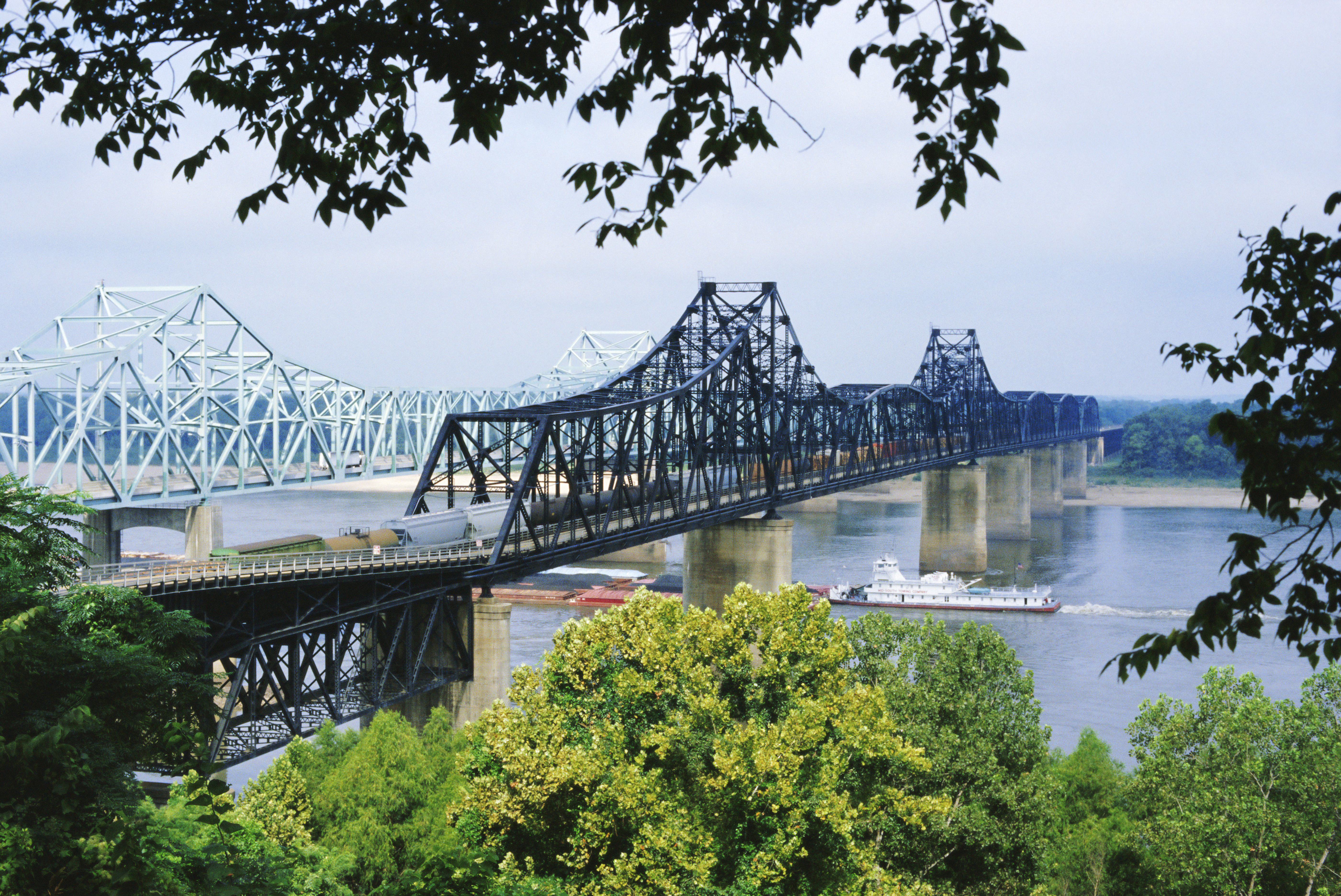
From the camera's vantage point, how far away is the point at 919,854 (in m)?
26.4

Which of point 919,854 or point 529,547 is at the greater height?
point 529,547

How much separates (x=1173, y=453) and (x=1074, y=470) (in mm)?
21768

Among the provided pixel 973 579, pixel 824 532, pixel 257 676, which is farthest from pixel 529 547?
pixel 824 532

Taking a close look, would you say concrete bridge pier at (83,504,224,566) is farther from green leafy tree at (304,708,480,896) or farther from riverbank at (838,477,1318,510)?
riverbank at (838,477,1318,510)

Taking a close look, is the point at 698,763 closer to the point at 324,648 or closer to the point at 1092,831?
the point at 1092,831

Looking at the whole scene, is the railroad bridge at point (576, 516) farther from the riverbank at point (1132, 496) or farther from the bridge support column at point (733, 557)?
the riverbank at point (1132, 496)

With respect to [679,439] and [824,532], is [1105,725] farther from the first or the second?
[824,532]

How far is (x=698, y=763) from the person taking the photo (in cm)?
2397

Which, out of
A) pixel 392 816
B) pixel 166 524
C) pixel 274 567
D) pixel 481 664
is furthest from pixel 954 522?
pixel 392 816

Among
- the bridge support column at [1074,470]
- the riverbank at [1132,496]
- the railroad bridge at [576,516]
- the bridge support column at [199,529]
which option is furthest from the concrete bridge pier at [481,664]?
the bridge support column at [1074,470]

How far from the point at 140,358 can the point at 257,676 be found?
4135 cm

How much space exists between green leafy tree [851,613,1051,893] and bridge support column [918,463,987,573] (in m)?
78.1

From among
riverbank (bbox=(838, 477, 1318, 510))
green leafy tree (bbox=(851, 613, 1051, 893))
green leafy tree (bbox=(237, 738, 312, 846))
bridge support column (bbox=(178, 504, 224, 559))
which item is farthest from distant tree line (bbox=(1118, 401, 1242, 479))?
green leafy tree (bbox=(237, 738, 312, 846))

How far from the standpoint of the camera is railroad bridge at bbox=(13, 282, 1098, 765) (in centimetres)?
3756
